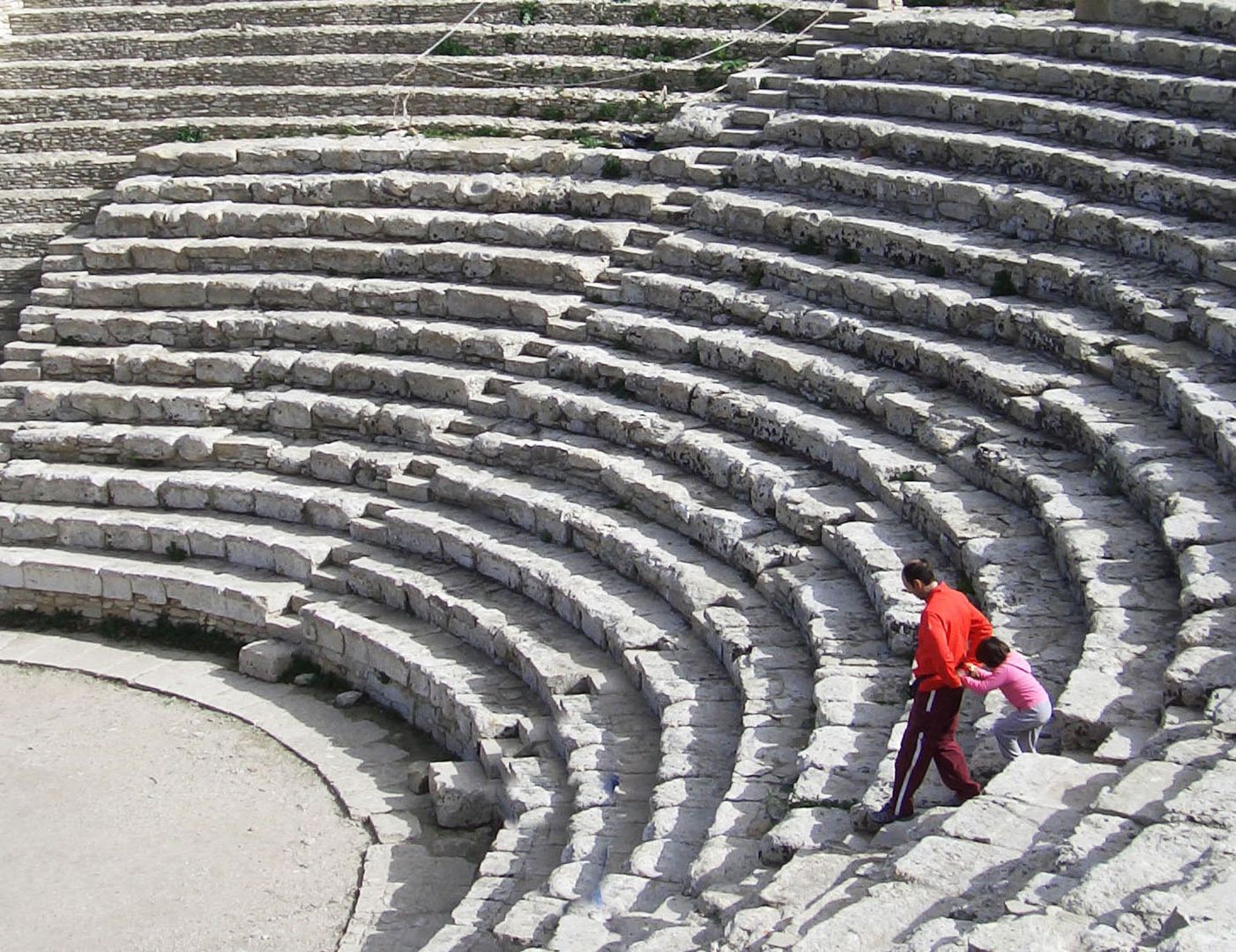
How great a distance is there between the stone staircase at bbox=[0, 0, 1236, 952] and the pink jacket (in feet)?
0.73

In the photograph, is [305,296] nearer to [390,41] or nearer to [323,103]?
[323,103]

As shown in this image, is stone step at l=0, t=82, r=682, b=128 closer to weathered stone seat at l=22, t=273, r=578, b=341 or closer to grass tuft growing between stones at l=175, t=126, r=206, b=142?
grass tuft growing between stones at l=175, t=126, r=206, b=142

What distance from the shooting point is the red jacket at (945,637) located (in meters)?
8.78

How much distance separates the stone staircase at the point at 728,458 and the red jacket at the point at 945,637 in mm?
535

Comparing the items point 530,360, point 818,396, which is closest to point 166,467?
point 530,360

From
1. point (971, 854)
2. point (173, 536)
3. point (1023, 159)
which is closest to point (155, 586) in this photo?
point (173, 536)

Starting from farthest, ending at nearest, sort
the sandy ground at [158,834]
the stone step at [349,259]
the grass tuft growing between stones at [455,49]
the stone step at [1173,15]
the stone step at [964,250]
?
1. the grass tuft growing between stones at [455,49]
2. the stone step at [349,259]
3. the stone step at [1173,15]
4. the stone step at [964,250]
5. the sandy ground at [158,834]

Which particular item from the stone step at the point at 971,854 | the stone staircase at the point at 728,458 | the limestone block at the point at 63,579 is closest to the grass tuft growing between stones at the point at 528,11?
the stone staircase at the point at 728,458

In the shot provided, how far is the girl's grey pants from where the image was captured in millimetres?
8844

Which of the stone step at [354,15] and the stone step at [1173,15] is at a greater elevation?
the stone step at [1173,15]

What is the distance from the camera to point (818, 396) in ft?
44.3

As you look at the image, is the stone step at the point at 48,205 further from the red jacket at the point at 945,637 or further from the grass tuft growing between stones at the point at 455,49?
the red jacket at the point at 945,637

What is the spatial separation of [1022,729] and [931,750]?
1.55 feet

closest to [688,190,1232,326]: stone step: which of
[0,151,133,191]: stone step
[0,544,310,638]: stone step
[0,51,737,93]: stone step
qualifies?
[0,51,737,93]: stone step
